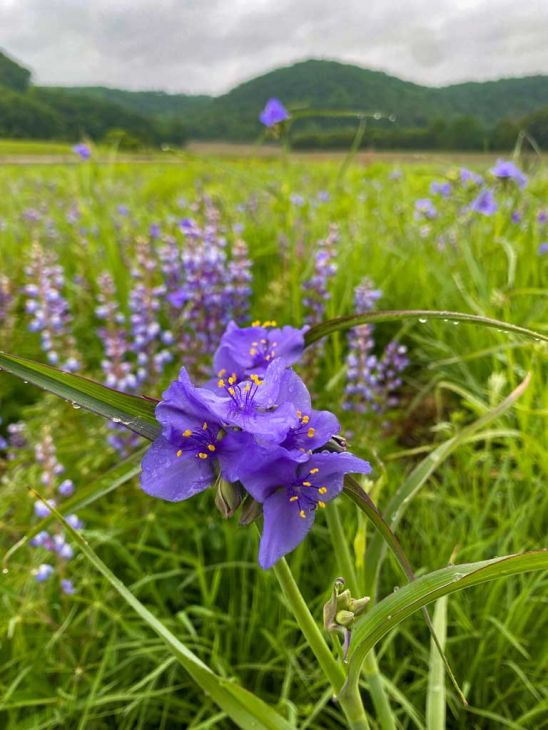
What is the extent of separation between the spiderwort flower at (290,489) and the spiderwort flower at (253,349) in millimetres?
222

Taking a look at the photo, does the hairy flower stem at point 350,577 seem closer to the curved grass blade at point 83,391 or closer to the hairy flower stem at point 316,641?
the hairy flower stem at point 316,641

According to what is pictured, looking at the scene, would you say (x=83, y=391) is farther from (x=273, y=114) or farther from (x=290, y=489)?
(x=273, y=114)

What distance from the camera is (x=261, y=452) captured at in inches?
22.1

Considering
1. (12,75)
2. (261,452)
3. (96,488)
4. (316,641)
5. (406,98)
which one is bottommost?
(316,641)

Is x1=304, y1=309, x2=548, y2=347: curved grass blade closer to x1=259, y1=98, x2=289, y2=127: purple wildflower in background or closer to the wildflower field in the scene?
the wildflower field

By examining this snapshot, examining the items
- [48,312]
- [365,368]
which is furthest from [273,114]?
[48,312]

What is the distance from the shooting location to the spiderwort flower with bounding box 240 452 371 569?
0.58m

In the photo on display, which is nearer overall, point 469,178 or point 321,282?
point 321,282

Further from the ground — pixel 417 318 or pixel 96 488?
pixel 417 318

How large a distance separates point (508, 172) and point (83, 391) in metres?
2.45

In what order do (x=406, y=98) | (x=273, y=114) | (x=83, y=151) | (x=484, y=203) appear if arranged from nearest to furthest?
(x=273, y=114) < (x=484, y=203) < (x=83, y=151) < (x=406, y=98)

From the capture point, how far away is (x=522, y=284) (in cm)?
244

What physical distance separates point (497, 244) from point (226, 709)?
92.3 inches

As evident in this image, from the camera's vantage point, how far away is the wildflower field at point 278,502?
1.99 feet
